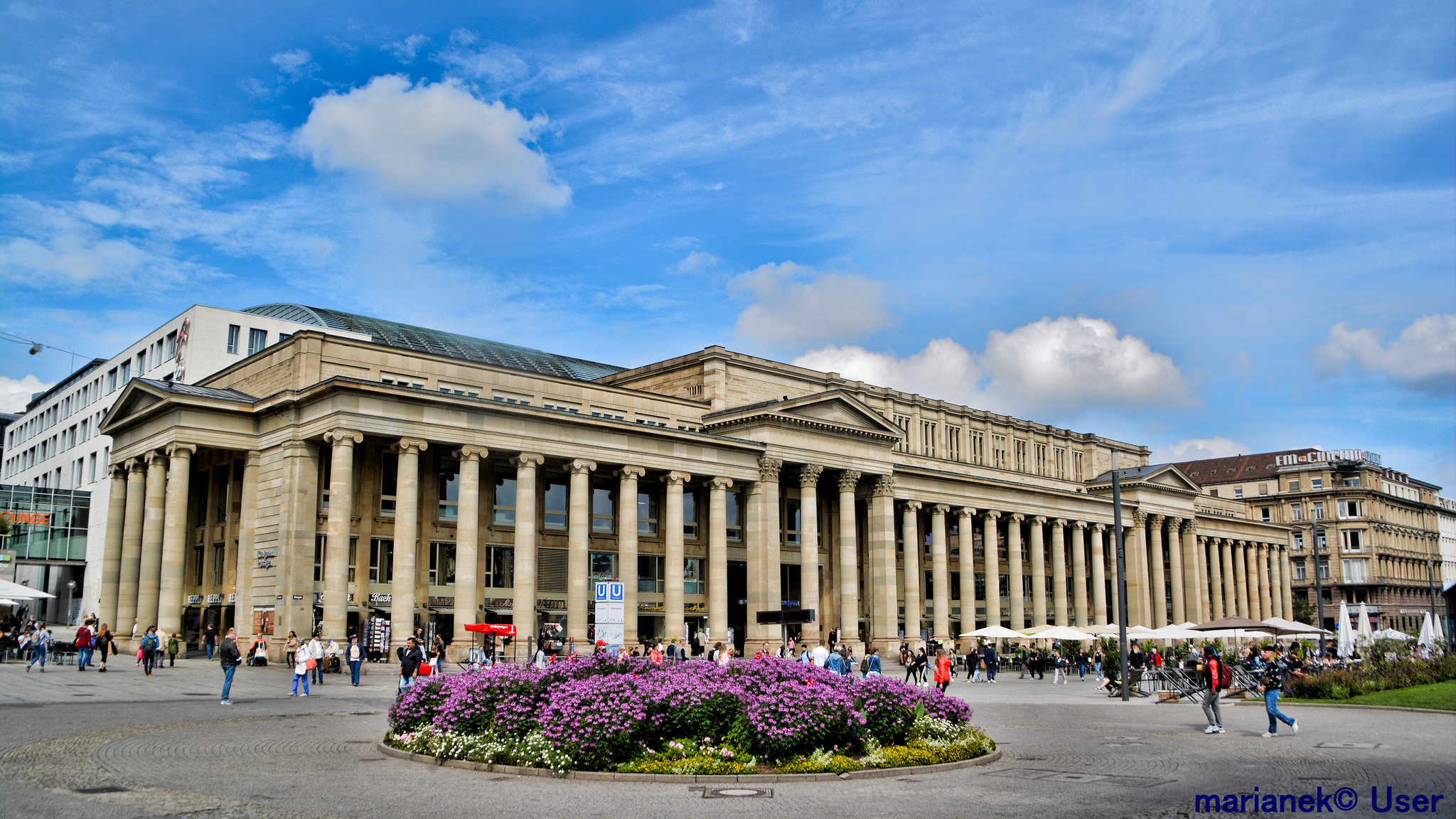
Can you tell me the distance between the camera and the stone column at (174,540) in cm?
4922

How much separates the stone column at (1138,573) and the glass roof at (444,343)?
158 ft

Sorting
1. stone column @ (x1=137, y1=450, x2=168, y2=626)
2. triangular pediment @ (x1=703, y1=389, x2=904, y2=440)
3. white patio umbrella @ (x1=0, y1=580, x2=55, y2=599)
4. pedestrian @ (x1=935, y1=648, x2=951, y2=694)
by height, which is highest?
triangular pediment @ (x1=703, y1=389, x2=904, y2=440)

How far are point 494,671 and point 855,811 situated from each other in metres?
9.28

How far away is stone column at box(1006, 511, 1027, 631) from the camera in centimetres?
8400

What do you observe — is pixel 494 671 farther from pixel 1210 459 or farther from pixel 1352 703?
pixel 1210 459

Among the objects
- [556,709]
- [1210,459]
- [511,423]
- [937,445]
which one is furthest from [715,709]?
[1210,459]

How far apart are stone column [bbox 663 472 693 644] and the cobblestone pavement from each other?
2916cm

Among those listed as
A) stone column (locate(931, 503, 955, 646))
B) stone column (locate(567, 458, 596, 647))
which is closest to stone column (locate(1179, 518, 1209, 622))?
stone column (locate(931, 503, 955, 646))

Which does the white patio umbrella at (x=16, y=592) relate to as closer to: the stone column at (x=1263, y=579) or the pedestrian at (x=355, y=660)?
the pedestrian at (x=355, y=660)

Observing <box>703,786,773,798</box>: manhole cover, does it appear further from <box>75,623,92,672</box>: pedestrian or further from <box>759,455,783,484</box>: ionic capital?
<box>759,455,783,484</box>: ionic capital

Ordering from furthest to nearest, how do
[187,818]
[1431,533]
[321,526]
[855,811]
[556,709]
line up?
[1431,533] < [321,526] < [556,709] < [855,811] < [187,818]

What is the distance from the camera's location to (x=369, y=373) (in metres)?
54.4

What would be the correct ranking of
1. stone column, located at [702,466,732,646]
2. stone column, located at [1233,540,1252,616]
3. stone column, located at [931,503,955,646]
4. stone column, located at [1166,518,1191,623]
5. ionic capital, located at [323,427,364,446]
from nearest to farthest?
ionic capital, located at [323,427,364,446] → stone column, located at [702,466,732,646] → stone column, located at [931,503,955,646] → stone column, located at [1166,518,1191,623] → stone column, located at [1233,540,1252,616]

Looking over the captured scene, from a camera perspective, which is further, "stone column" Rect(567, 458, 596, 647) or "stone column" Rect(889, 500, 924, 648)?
"stone column" Rect(889, 500, 924, 648)
